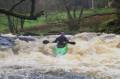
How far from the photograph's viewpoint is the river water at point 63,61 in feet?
58.0

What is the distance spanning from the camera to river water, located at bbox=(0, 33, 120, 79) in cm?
1769

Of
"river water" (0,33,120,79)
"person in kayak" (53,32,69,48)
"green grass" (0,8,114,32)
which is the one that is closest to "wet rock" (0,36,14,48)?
"river water" (0,33,120,79)

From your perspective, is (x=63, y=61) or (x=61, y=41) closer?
(x=63, y=61)

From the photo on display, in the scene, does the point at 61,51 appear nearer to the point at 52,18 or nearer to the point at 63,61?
the point at 63,61

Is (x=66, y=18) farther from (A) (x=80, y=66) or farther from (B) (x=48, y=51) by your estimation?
(A) (x=80, y=66)

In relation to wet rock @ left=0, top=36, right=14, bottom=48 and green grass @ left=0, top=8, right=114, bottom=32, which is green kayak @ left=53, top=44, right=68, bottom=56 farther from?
green grass @ left=0, top=8, right=114, bottom=32

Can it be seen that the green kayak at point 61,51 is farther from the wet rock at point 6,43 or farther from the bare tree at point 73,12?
the bare tree at point 73,12

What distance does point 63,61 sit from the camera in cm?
2038

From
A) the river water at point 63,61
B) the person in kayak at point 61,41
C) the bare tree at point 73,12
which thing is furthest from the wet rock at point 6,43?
the bare tree at point 73,12

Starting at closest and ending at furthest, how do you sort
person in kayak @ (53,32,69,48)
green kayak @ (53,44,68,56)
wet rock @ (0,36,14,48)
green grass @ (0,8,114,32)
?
green kayak @ (53,44,68,56)
person in kayak @ (53,32,69,48)
wet rock @ (0,36,14,48)
green grass @ (0,8,114,32)

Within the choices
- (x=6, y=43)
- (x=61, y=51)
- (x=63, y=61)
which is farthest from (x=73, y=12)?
(x=63, y=61)

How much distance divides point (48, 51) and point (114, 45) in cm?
346

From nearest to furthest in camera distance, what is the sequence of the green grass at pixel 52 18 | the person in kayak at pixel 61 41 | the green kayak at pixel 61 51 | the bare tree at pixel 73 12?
1. the green kayak at pixel 61 51
2. the person in kayak at pixel 61 41
3. the bare tree at pixel 73 12
4. the green grass at pixel 52 18

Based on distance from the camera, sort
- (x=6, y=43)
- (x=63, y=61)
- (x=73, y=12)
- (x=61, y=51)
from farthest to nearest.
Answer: (x=73, y=12), (x=6, y=43), (x=61, y=51), (x=63, y=61)
